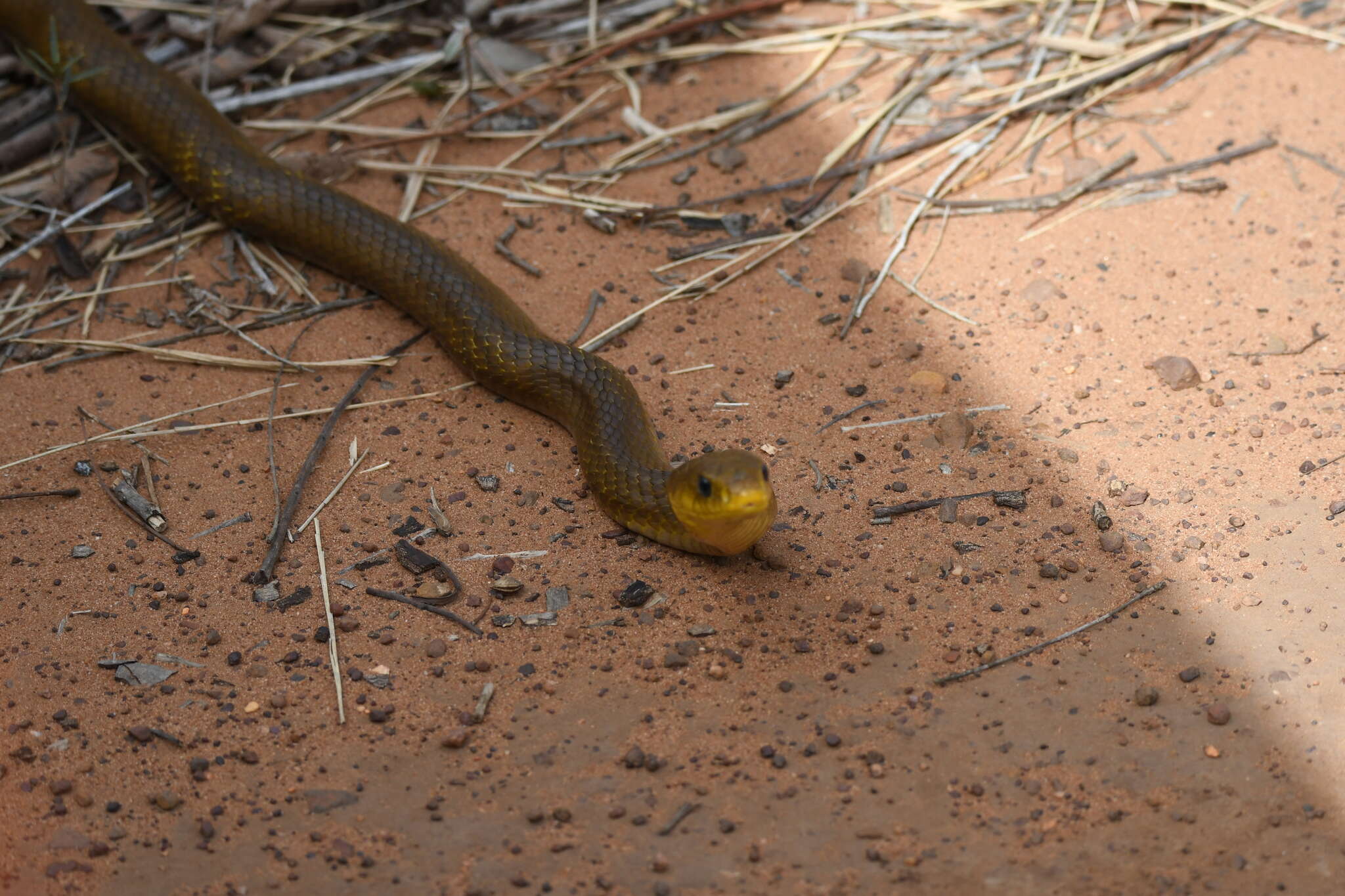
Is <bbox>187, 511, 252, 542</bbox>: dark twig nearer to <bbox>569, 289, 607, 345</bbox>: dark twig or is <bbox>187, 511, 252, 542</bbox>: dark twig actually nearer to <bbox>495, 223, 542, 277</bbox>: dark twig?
<bbox>569, 289, 607, 345</bbox>: dark twig

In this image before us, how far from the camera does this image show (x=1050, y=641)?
324 centimetres

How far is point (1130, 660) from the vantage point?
3.18 m

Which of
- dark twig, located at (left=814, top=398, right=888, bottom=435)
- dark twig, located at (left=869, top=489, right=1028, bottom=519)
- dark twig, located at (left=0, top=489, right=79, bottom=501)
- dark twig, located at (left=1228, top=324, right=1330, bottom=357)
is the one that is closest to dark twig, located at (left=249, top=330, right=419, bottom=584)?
dark twig, located at (left=0, top=489, right=79, bottom=501)

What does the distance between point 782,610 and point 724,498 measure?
0.42 m

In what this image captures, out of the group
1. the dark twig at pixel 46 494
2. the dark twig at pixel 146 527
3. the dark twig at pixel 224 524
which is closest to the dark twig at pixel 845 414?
the dark twig at pixel 224 524

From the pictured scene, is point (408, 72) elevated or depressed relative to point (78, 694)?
elevated

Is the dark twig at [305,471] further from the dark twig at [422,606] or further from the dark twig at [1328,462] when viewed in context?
the dark twig at [1328,462]

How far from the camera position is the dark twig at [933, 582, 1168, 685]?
316cm

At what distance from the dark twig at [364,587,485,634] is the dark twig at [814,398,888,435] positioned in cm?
137

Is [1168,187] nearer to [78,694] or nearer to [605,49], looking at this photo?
[605,49]

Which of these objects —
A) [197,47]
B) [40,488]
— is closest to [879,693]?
[40,488]

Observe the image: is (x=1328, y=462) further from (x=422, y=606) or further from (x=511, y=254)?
(x=511, y=254)

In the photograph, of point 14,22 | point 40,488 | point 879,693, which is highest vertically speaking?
point 14,22

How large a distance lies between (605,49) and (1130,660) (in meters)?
3.94
